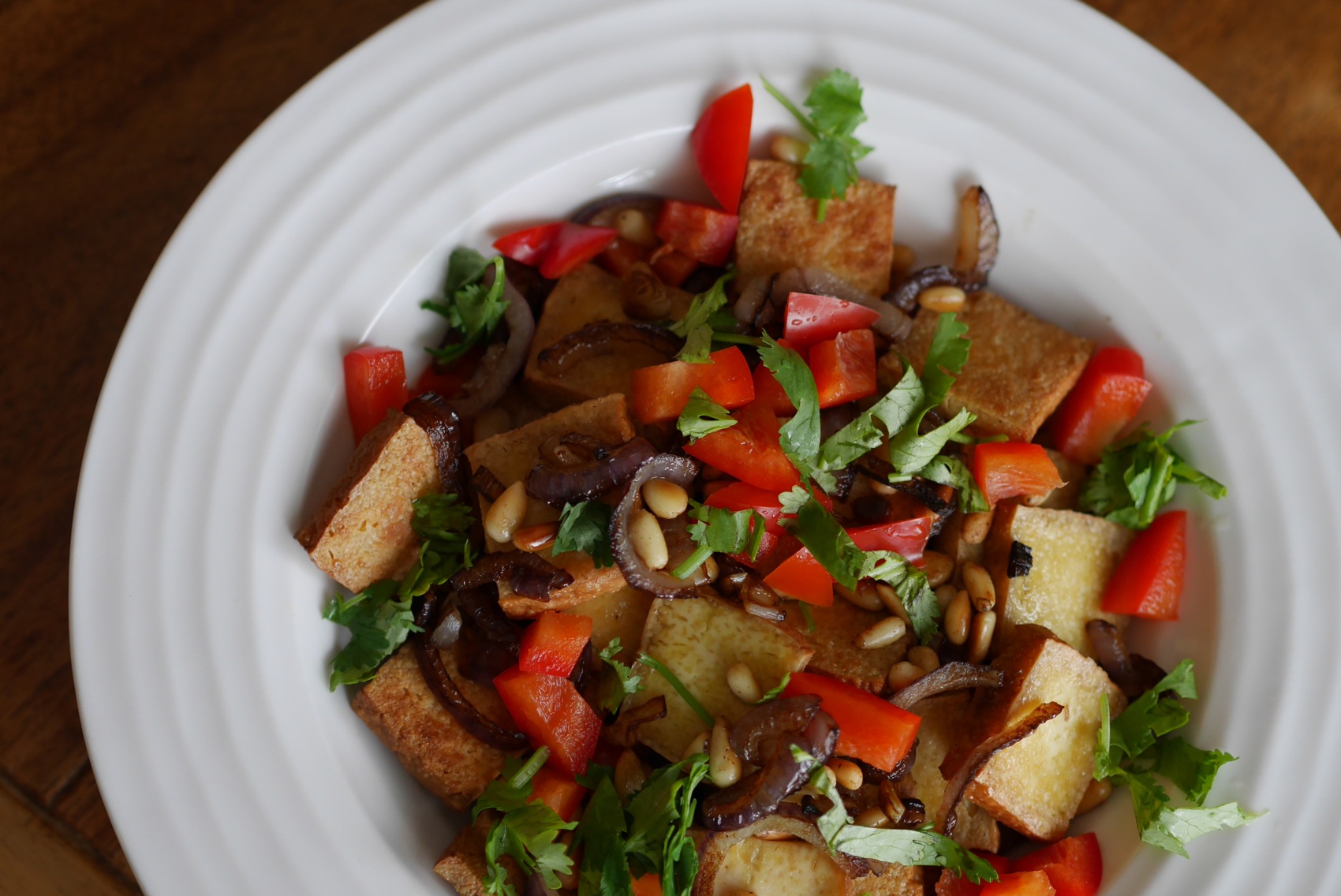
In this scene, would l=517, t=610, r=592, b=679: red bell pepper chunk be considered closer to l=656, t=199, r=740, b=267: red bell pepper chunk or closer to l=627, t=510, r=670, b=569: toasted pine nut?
l=627, t=510, r=670, b=569: toasted pine nut

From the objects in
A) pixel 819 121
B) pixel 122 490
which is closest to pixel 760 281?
pixel 819 121

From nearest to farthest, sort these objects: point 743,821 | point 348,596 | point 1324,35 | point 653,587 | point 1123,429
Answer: point 743,821 → point 653,587 → point 348,596 → point 1123,429 → point 1324,35

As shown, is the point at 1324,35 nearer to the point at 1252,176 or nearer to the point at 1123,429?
the point at 1252,176

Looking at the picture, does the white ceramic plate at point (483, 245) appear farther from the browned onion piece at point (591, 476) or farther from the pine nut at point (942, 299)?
the browned onion piece at point (591, 476)

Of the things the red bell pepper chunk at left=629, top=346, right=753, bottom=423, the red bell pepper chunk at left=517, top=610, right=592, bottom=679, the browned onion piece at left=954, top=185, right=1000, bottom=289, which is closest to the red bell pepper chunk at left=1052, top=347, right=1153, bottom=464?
the browned onion piece at left=954, top=185, right=1000, bottom=289

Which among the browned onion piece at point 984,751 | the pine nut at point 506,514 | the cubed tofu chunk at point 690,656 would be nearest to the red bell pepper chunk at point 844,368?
the cubed tofu chunk at point 690,656
